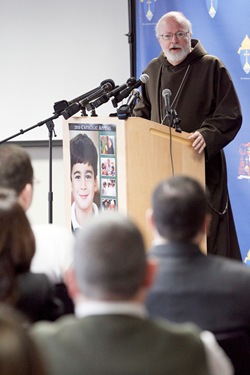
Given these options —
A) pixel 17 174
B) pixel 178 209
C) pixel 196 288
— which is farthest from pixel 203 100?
pixel 196 288

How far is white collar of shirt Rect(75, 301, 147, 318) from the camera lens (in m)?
1.71

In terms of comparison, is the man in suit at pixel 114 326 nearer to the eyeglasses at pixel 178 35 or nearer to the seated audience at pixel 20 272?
the seated audience at pixel 20 272

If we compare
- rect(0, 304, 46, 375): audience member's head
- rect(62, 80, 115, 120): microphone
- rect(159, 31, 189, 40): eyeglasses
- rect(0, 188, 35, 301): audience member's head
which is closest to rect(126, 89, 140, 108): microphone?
rect(62, 80, 115, 120): microphone

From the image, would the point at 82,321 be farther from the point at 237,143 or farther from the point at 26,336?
the point at 237,143

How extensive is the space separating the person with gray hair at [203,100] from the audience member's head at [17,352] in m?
3.81

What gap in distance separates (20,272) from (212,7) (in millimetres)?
4225

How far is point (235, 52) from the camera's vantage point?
6145 millimetres

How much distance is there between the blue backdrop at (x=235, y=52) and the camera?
612 centimetres

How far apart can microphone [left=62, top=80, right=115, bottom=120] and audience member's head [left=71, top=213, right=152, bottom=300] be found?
3.05 meters

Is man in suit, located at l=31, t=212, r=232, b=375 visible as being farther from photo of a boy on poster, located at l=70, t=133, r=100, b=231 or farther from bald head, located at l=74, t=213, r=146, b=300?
photo of a boy on poster, located at l=70, t=133, r=100, b=231

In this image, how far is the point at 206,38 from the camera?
20.5 feet

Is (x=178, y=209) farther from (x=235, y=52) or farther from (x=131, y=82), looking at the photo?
(x=235, y=52)

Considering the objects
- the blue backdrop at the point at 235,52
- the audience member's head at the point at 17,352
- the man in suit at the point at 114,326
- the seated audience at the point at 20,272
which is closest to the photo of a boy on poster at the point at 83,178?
the blue backdrop at the point at 235,52

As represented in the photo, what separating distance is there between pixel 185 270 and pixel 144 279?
0.66 meters
